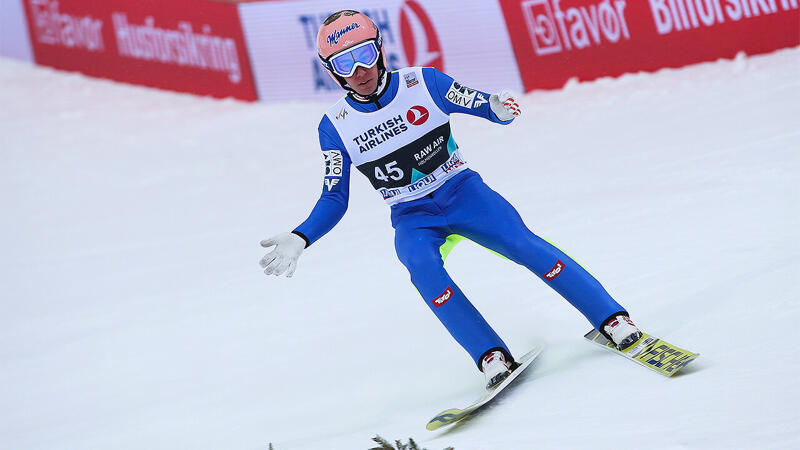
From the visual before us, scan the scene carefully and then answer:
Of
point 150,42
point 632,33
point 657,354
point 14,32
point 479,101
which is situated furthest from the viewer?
point 14,32

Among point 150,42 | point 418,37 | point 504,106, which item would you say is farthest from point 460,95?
point 150,42

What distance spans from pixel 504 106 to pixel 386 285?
2287 millimetres

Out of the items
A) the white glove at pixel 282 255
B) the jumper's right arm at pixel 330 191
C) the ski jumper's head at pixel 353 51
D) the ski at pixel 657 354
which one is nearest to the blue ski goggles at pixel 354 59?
the ski jumper's head at pixel 353 51

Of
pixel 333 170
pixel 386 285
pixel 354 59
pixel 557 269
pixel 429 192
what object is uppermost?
pixel 354 59

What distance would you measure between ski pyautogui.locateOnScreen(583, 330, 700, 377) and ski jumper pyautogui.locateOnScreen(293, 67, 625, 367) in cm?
33

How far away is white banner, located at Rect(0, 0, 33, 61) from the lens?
12.5 metres

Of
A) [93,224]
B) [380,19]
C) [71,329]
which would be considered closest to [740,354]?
[71,329]

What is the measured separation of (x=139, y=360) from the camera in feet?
18.4

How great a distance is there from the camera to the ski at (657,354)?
328 centimetres

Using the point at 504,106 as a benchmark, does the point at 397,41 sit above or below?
below

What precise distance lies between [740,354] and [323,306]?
124 inches

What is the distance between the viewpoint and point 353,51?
13.1 ft

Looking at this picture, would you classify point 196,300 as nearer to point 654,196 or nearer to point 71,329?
point 71,329

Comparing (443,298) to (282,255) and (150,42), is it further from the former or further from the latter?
(150,42)
